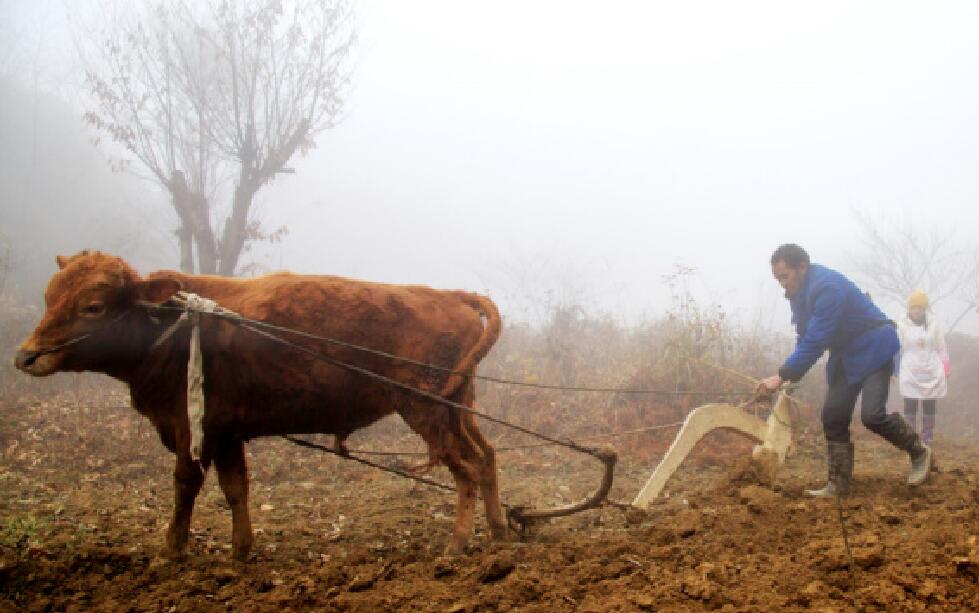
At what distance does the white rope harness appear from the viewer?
3434mm

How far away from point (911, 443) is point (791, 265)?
168 centimetres

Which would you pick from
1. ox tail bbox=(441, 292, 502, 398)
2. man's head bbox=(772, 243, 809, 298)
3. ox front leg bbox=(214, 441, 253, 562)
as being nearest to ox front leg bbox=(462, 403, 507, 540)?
ox tail bbox=(441, 292, 502, 398)

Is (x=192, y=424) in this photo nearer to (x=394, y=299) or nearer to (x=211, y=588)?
(x=211, y=588)

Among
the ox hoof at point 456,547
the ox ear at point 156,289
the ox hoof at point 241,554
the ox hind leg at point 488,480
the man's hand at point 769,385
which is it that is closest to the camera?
the ox ear at point 156,289

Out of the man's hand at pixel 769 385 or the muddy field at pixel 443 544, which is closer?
the muddy field at pixel 443 544

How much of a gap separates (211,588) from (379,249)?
56.0m

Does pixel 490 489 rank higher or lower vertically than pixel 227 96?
lower

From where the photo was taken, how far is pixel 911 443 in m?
4.83

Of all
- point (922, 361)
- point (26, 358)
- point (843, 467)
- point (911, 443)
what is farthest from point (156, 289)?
point (922, 361)

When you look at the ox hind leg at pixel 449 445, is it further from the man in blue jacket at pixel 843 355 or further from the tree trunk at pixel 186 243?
the tree trunk at pixel 186 243

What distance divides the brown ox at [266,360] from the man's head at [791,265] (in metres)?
2.48

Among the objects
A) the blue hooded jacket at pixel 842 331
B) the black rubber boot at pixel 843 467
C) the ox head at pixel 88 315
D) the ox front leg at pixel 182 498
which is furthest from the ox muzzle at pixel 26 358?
the black rubber boot at pixel 843 467

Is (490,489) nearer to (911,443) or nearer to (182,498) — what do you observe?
(182,498)

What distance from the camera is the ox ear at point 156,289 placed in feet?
12.0
